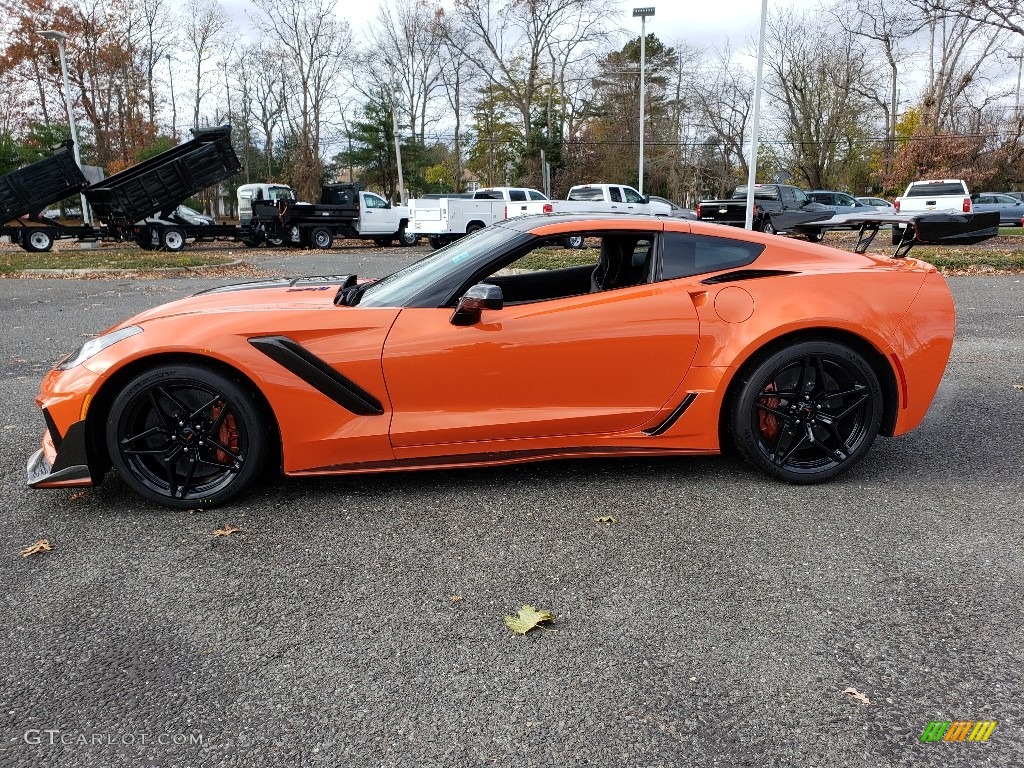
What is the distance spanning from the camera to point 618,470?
4027mm

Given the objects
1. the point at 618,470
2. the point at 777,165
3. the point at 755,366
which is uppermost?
the point at 777,165

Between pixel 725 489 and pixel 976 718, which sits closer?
pixel 976 718

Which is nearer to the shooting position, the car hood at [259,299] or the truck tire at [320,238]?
the car hood at [259,299]

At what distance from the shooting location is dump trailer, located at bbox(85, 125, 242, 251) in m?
21.4

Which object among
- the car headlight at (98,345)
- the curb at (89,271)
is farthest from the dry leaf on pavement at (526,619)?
the curb at (89,271)

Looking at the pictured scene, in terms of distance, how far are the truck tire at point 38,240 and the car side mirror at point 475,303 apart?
2370 centimetres

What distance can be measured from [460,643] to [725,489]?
1.82 meters

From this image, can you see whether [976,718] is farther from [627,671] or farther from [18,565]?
[18,565]

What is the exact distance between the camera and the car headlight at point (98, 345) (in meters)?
3.44

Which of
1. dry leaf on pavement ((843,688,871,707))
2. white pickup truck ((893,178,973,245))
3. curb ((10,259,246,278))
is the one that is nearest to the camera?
dry leaf on pavement ((843,688,871,707))

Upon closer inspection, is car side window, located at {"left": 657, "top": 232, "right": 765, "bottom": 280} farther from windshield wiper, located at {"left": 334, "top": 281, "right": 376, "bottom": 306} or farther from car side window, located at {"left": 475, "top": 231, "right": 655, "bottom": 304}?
windshield wiper, located at {"left": 334, "top": 281, "right": 376, "bottom": 306}

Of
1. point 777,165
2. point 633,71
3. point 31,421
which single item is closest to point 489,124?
point 633,71

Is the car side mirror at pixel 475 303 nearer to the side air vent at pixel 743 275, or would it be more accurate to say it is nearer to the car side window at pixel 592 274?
the car side window at pixel 592 274

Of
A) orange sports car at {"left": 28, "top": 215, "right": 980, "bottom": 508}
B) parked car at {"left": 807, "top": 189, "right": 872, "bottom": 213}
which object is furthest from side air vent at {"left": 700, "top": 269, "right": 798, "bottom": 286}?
parked car at {"left": 807, "top": 189, "right": 872, "bottom": 213}
